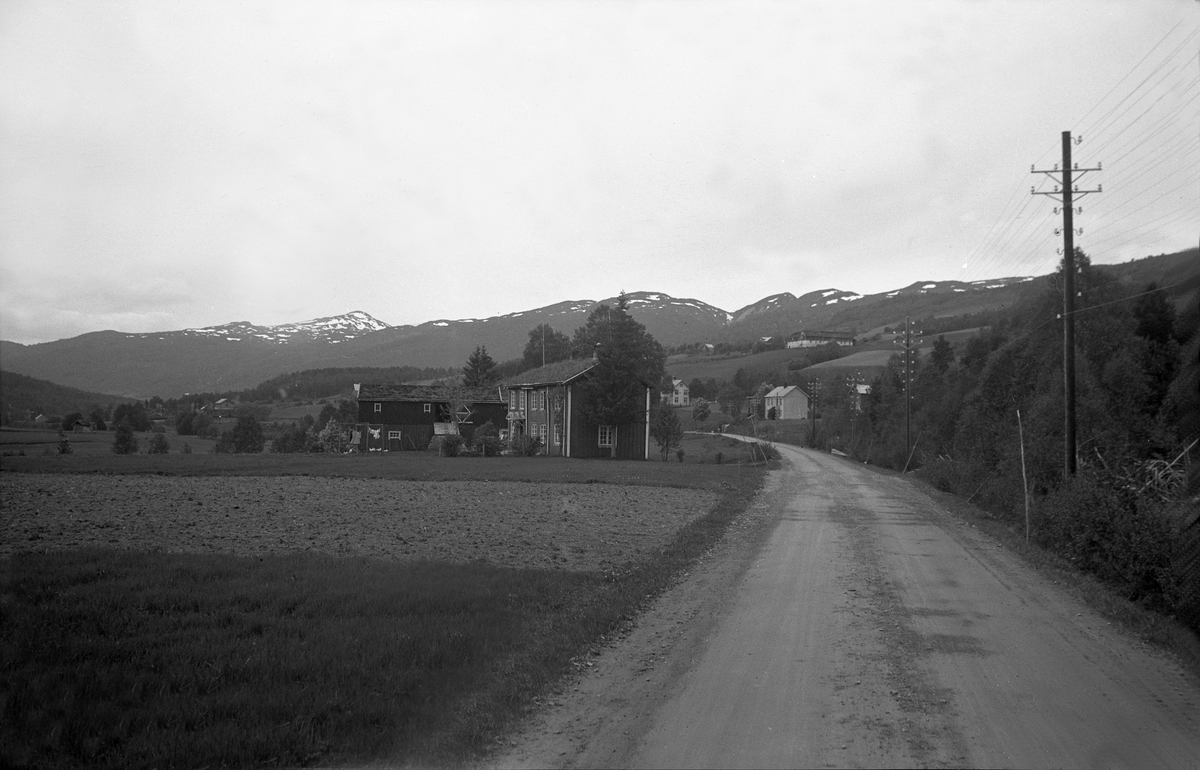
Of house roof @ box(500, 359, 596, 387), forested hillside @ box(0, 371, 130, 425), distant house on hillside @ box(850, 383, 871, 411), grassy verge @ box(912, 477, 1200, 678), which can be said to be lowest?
grassy verge @ box(912, 477, 1200, 678)

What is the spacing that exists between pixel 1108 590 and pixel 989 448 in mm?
15739

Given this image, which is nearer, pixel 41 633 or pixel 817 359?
pixel 41 633

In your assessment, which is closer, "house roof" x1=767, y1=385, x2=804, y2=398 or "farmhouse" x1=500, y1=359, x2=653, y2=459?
"farmhouse" x1=500, y1=359, x2=653, y2=459

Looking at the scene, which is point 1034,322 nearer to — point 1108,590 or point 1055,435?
point 1055,435

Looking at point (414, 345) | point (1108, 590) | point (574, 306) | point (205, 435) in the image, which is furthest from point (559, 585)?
point (414, 345)

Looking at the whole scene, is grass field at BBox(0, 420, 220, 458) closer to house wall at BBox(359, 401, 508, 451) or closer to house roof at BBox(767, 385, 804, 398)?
house wall at BBox(359, 401, 508, 451)

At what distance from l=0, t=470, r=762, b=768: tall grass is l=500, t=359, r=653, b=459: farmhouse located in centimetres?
4261

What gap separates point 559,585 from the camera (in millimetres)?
10773

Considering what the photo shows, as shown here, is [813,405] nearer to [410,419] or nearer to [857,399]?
[857,399]

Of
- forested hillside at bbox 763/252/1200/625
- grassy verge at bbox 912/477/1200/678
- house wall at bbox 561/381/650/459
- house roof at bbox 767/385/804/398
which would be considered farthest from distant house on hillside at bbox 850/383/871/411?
grassy verge at bbox 912/477/1200/678

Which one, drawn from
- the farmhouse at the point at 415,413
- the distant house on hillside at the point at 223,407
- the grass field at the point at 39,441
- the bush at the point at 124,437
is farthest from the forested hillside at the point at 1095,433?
the distant house on hillside at the point at 223,407

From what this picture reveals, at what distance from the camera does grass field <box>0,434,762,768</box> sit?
17.6ft

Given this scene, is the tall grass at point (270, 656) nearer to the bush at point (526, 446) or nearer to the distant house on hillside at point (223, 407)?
the bush at point (526, 446)

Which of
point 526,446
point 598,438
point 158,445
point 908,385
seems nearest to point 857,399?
point 908,385
